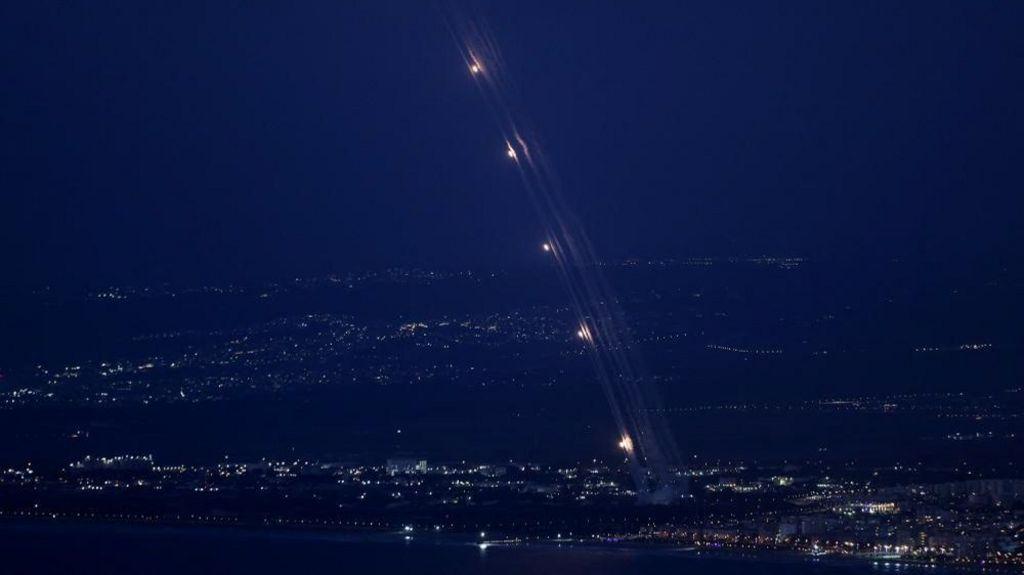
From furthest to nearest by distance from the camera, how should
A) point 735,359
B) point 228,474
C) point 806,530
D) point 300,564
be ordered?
point 735,359, point 228,474, point 806,530, point 300,564

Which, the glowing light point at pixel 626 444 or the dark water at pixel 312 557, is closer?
the dark water at pixel 312 557

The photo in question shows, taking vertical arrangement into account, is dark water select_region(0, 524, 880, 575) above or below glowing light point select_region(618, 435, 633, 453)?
below

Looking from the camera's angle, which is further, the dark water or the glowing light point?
the glowing light point

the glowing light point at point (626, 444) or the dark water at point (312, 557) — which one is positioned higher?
the glowing light point at point (626, 444)

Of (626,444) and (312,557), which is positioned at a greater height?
(626,444)

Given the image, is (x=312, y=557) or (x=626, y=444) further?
(x=626, y=444)

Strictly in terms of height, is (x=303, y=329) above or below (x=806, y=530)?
above

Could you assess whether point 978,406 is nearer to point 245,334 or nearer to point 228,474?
point 228,474

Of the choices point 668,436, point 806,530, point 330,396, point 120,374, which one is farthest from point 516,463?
point 120,374
